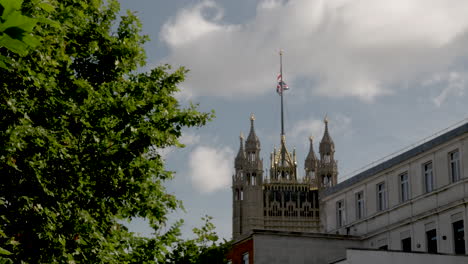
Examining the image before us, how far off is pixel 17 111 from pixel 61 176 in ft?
9.68

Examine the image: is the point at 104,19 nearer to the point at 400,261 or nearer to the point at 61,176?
the point at 61,176

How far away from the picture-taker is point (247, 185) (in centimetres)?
17212

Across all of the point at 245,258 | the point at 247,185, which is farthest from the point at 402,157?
the point at 247,185

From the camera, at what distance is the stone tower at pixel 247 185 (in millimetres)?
170125

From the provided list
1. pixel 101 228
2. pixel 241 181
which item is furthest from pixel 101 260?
pixel 241 181

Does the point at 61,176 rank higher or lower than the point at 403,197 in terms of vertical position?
lower

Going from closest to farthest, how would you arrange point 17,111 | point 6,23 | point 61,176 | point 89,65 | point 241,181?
point 6,23 → point 17,111 → point 61,176 → point 89,65 → point 241,181

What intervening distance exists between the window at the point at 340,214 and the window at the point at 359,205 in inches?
84.8

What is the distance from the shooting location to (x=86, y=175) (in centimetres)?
2383

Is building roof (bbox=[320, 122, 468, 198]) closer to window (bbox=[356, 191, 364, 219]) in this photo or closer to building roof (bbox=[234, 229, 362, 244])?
window (bbox=[356, 191, 364, 219])

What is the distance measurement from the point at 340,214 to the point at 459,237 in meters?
15.3

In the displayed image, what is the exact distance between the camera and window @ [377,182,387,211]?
195 ft

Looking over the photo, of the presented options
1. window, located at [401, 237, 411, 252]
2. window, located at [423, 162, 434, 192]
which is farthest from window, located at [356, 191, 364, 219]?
window, located at [423, 162, 434, 192]

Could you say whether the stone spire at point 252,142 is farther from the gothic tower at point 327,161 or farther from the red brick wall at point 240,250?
the red brick wall at point 240,250
